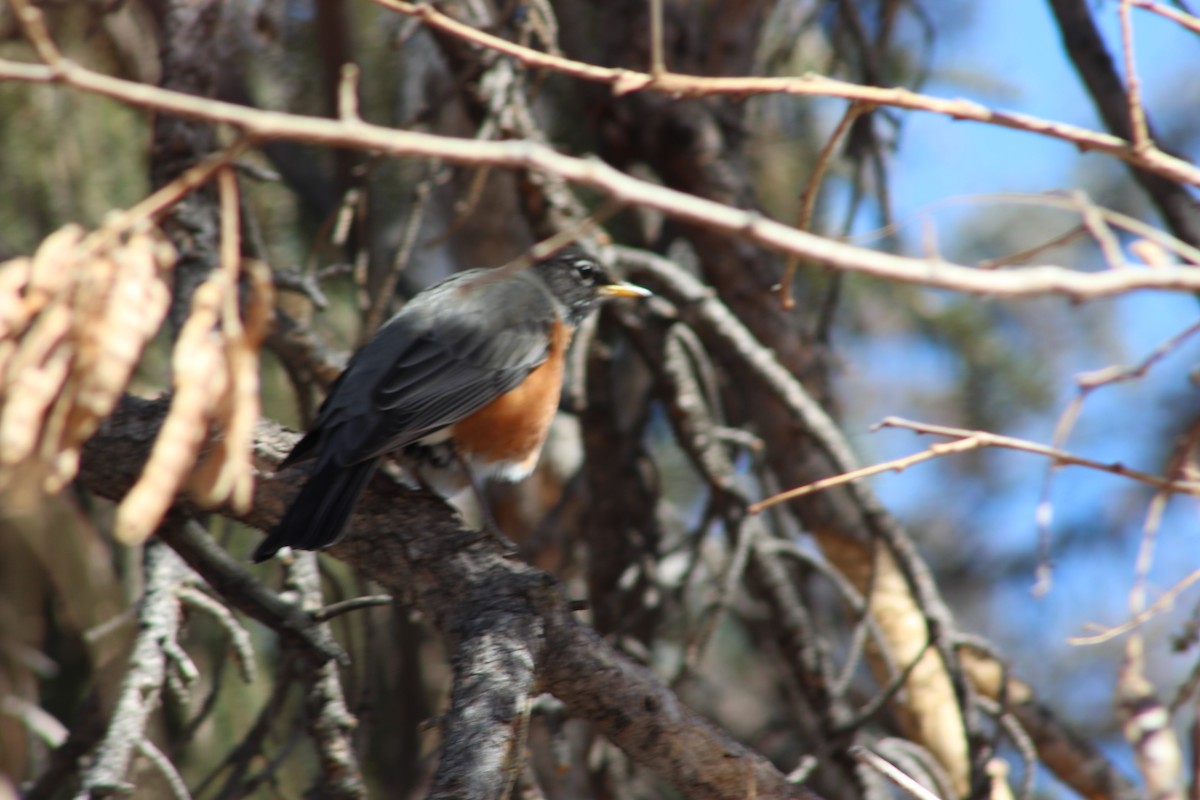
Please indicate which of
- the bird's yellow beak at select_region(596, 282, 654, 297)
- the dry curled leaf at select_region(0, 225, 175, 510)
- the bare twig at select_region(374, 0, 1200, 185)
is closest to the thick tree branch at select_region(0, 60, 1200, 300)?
the dry curled leaf at select_region(0, 225, 175, 510)

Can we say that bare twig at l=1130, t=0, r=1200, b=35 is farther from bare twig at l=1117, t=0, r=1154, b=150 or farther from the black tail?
the black tail

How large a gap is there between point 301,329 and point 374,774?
4.95 feet

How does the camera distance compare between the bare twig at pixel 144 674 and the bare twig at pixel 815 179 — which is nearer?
the bare twig at pixel 815 179

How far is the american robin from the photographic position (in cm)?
245

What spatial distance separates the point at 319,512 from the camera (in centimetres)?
236

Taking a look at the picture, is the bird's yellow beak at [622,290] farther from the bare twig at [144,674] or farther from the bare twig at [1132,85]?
the bare twig at [1132,85]

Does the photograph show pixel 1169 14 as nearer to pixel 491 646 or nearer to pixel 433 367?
pixel 491 646

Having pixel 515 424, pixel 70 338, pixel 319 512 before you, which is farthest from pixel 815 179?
pixel 515 424

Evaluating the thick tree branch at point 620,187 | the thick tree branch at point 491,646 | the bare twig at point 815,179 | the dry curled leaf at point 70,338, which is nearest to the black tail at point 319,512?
the thick tree branch at point 491,646

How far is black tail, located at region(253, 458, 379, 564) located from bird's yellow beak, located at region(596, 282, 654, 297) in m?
1.31

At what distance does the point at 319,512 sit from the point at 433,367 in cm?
73

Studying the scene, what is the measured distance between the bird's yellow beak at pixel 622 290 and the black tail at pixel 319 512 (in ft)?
4.30

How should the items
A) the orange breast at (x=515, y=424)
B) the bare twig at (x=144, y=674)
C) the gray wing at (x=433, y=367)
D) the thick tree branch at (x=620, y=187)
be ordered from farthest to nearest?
the orange breast at (x=515, y=424) → the gray wing at (x=433, y=367) → the bare twig at (x=144, y=674) → the thick tree branch at (x=620, y=187)

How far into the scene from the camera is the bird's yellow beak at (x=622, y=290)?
3.54m
